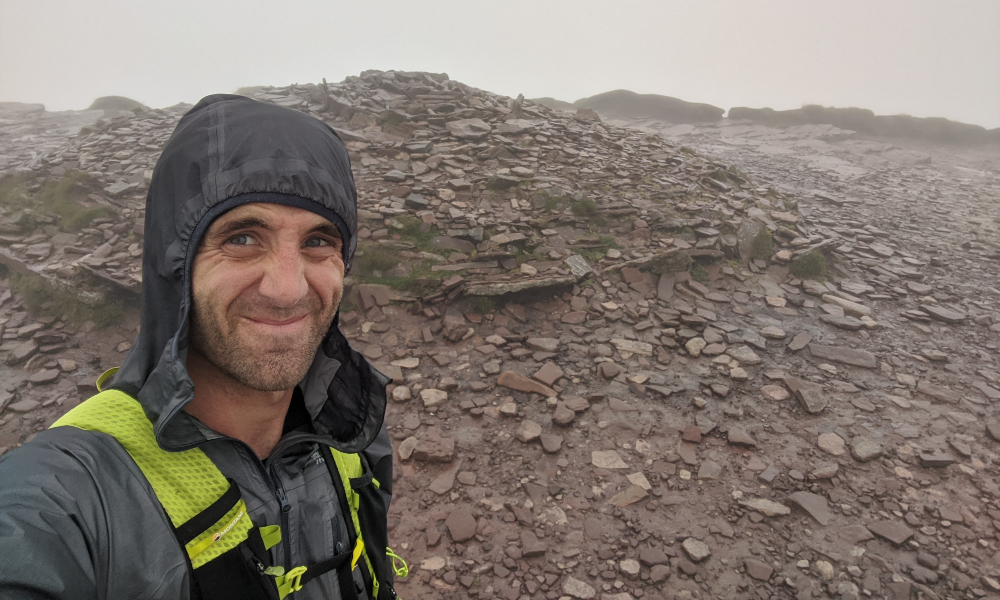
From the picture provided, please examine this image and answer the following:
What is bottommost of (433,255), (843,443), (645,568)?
(645,568)

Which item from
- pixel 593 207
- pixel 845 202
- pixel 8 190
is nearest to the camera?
pixel 593 207

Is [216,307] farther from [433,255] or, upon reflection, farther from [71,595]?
[433,255]

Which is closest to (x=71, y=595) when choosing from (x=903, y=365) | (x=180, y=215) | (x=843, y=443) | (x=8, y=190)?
(x=180, y=215)

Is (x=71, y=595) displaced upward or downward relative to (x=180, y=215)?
downward

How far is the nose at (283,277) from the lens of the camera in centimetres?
163

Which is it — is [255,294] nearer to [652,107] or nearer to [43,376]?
[43,376]

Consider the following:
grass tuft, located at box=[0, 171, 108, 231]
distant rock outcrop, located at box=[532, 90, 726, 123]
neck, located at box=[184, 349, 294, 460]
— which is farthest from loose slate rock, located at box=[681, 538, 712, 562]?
distant rock outcrop, located at box=[532, 90, 726, 123]

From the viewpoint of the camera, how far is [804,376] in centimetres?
681

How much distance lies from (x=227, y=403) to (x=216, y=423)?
100mm

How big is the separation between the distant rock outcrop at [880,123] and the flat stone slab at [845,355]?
70.6ft

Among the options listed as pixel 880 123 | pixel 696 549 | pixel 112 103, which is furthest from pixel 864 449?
pixel 112 103

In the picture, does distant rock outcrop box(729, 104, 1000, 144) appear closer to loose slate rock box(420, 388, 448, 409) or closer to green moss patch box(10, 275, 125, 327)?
loose slate rock box(420, 388, 448, 409)

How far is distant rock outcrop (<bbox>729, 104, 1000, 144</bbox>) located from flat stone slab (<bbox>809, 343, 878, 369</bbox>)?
21.5 meters

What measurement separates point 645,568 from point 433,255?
5899 millimetres
